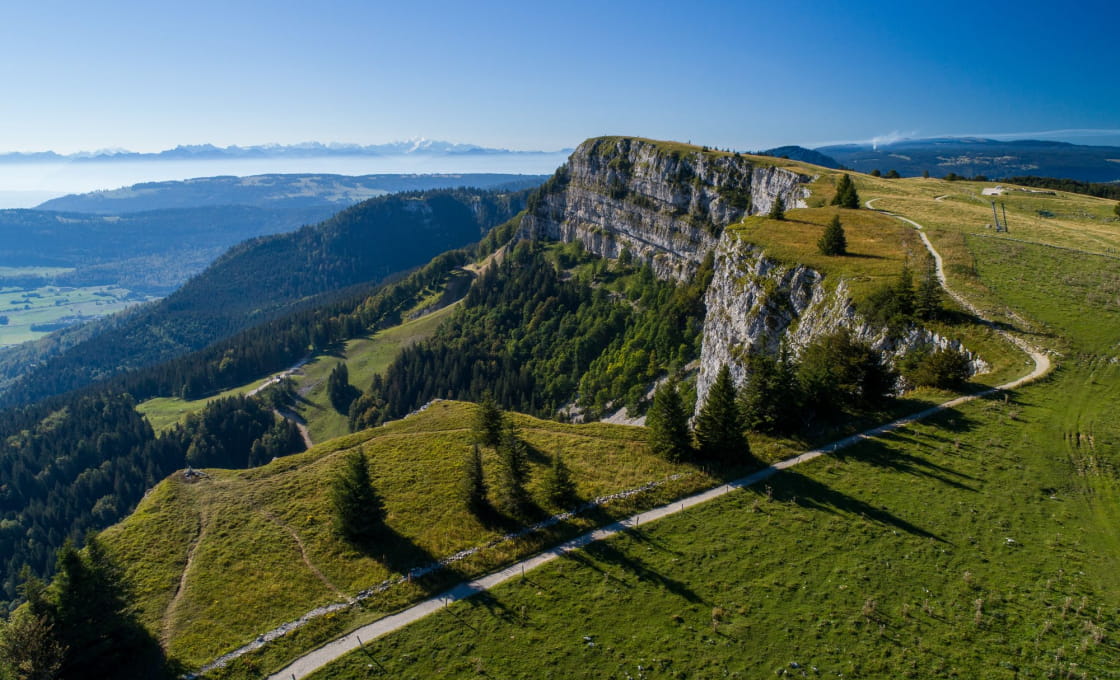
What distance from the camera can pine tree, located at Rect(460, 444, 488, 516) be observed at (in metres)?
39.6

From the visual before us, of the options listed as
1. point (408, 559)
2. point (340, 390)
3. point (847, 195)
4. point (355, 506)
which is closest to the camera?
point (408, 559)

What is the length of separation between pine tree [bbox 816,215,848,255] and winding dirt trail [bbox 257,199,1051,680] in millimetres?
20950

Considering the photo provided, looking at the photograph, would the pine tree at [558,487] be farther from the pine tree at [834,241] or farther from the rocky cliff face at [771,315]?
the pine tree at [834,241]

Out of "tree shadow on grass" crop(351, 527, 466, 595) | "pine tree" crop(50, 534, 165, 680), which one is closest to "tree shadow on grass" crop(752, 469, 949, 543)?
"tree shadow on grass" crop(351, 527, 466, 595)

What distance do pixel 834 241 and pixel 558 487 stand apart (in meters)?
54.7

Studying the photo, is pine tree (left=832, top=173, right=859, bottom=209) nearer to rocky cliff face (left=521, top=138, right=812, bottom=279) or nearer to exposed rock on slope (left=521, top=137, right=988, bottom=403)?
exposed rock on slope (left=521, top=137, right=988, bottom=403)

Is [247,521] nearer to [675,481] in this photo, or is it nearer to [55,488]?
[675,481]

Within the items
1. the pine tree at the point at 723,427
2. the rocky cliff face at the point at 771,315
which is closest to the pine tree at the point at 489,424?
the pine tree at the point at 723,427

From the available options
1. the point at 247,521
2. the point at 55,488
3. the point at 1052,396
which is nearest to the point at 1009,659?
the point at 1052,396

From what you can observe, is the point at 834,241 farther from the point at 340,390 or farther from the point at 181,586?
the point at 340,390

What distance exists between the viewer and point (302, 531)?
40.8 meters

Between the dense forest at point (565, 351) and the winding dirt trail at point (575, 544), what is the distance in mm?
84640

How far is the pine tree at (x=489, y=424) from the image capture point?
172ft

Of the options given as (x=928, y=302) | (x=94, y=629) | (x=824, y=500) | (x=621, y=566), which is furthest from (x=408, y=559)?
(x=928, y=302)
